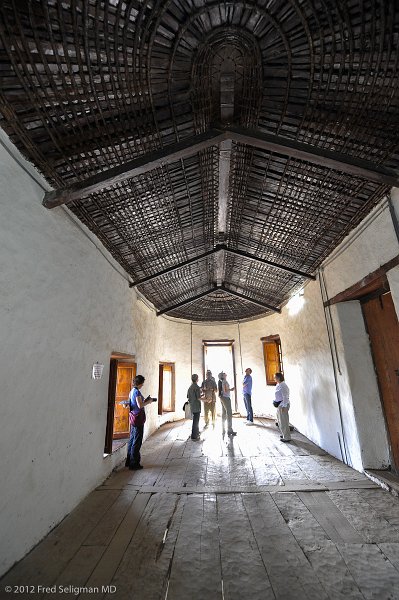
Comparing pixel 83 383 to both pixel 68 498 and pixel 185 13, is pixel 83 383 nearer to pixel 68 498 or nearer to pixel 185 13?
pixel 68 498

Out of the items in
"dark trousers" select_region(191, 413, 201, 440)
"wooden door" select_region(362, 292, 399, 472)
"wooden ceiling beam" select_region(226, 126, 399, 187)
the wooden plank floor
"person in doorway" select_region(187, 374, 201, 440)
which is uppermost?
"wooden ceiling beam" select_region(226, 126, 399, 187)

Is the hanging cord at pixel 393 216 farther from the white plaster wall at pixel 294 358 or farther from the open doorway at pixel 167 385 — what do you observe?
the open doorway at pixel 167 385

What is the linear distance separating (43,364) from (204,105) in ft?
8.86

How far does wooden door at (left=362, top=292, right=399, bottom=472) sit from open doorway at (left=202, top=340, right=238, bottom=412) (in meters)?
5.39

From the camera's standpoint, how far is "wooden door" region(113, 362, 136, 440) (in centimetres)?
450

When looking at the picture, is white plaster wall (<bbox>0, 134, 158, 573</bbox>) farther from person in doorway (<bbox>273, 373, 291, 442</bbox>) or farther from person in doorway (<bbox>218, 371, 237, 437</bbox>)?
person in doorway (<bbox>273, 373, 291, 442</bbox>)

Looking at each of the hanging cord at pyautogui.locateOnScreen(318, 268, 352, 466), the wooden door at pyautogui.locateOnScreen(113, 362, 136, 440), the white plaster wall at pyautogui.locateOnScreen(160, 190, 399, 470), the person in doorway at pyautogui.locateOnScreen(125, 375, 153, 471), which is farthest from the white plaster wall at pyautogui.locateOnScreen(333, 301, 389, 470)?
the wooden door at pyautogui.locateOnScreen(113, 362, 136, 440)

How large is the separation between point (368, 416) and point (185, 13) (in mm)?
4357

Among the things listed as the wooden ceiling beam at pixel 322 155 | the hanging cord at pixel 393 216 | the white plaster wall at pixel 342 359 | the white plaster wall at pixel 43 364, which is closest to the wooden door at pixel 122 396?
the white plaster wall at pixel 43 364

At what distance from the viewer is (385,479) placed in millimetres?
2934

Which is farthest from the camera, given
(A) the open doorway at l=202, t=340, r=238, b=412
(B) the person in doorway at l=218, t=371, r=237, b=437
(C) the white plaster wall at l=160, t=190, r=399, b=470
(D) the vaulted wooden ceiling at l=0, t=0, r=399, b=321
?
(A) the open doorway at l=202, t=340, r=238, b=412

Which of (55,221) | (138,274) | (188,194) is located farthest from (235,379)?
(55,221)

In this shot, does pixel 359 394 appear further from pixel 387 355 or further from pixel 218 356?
pixel 218 356

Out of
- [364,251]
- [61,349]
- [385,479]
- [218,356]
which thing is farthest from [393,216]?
[218,356]
